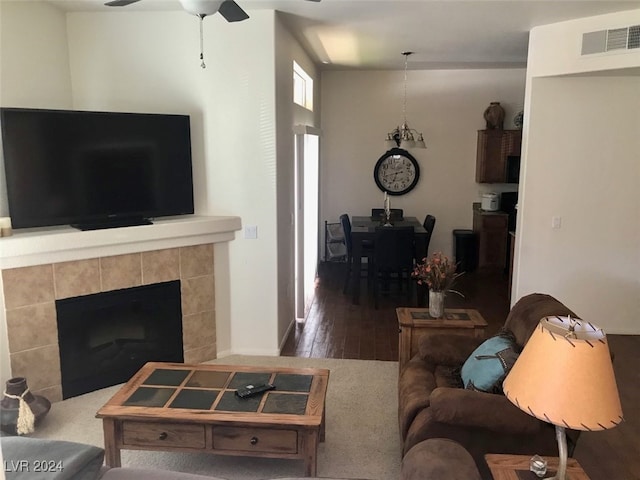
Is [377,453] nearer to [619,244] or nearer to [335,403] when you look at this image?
[335,403]

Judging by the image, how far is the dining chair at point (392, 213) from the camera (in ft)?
23.8

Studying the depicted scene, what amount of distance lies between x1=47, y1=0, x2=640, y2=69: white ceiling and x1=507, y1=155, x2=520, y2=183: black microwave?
1489 millimetres

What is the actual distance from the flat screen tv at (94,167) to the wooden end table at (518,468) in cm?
307

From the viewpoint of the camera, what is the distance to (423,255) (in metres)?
6.13

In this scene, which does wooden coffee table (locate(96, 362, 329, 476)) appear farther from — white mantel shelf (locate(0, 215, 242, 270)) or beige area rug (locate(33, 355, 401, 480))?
white mantel shelf (locate(0, 215, 242, 270))

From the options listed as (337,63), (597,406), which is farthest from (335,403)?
(337,63)

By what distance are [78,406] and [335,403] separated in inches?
73.2

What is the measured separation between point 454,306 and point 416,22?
3.18 meters

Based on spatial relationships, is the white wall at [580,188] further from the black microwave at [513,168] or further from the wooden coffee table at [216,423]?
the wooden coffee table at [216,423]

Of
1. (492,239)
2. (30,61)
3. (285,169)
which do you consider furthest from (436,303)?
(492,239)

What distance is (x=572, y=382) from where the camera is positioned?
1.58 metres

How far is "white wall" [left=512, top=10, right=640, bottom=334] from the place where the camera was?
15.5ft

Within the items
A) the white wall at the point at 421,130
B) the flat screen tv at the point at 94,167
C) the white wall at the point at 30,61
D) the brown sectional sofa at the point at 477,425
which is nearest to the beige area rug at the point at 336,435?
the brown sectional sofa at the point at 477,425

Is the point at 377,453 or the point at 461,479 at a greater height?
the point at 461,479
